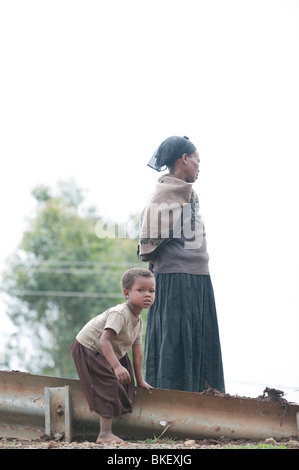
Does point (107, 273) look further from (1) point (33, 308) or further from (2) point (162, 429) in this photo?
(2) point (162, 429)

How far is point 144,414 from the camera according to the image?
17.1 ft

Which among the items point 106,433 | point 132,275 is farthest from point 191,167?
point 106,433

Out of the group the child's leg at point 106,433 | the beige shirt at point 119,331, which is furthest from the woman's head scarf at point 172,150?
the child's leg at point 106,433

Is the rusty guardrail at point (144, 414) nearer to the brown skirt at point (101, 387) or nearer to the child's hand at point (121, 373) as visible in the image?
the brown skirt at point (101, 387)

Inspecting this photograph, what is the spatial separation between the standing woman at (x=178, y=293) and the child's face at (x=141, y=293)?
626 millimetres

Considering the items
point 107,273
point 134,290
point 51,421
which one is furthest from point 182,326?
point 107,273

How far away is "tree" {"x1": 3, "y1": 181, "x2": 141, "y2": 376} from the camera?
98.4 feet

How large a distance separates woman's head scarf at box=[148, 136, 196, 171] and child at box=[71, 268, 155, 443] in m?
1.19

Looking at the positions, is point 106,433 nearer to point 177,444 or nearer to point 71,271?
point 177,444

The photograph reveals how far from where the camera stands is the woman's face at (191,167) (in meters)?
6.14

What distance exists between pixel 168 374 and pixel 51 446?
1216 mm

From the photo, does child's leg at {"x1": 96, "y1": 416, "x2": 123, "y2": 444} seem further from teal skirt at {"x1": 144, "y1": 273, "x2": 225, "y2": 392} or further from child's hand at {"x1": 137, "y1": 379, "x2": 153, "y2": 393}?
teal skirt at {"x1": 144, "y1": 273, "x2": 225, "y2": 392}

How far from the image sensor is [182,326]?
19.0ft

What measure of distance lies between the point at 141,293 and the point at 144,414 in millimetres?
787
